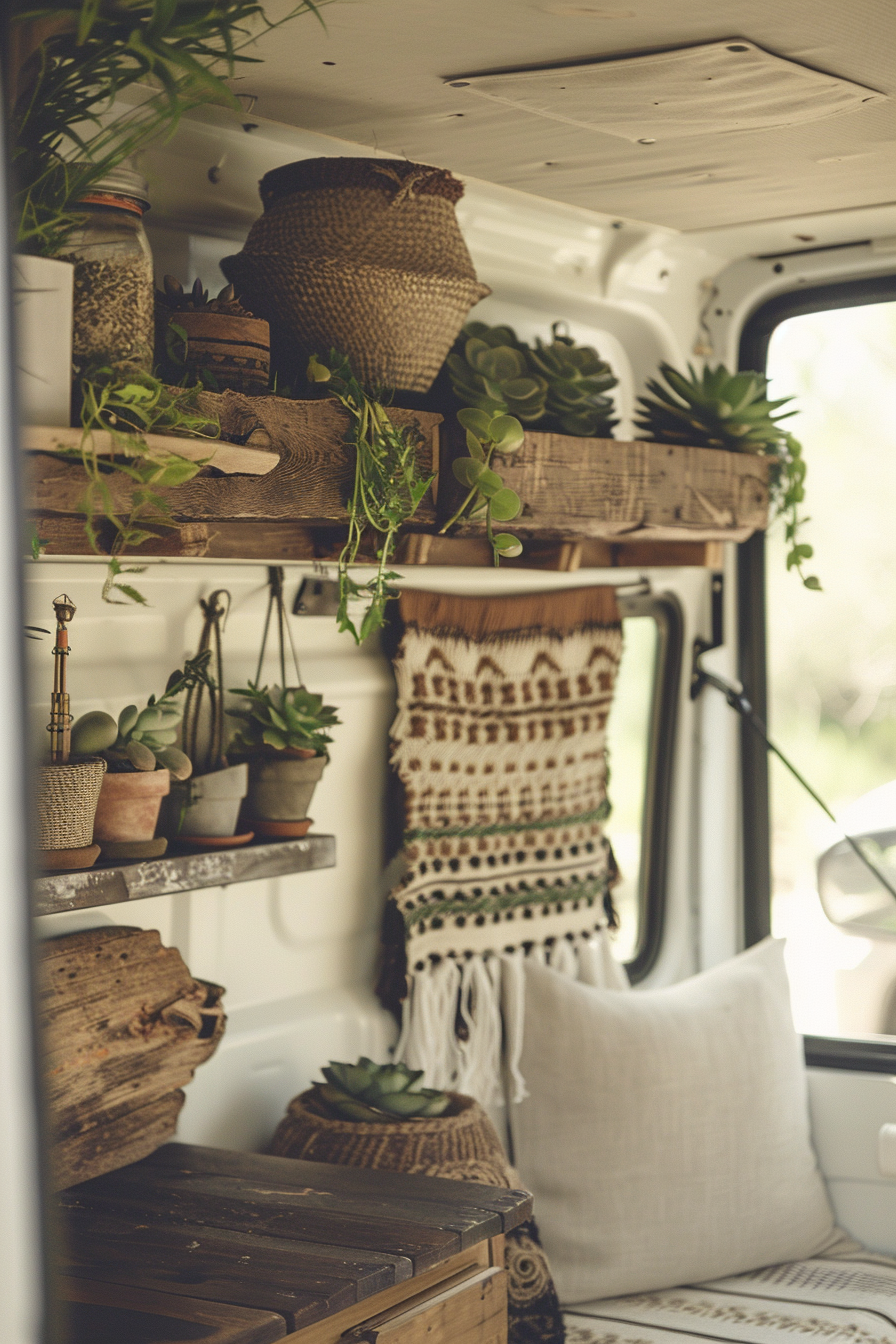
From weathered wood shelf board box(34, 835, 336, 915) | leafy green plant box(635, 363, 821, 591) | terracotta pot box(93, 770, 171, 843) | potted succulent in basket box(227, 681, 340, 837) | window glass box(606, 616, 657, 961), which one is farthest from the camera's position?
window glass box(606, 616, 657, 961)

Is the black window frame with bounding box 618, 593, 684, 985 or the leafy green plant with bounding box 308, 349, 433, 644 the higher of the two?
the leafy green plant with bounding box 308, 349, 433, 644

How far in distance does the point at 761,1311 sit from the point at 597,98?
5.64 ft

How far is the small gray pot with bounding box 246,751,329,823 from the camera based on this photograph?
5.79ft

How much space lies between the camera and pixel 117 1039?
1.62m

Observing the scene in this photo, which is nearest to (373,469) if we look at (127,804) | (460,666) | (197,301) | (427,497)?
(427,497)

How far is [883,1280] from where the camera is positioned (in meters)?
2.22

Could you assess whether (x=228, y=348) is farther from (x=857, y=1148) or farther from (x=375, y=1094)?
(x=857, y=1148)

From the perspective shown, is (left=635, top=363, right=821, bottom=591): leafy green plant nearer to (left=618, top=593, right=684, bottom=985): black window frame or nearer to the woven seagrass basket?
(left=618, top=593, right=684, bottom=985): black window frame

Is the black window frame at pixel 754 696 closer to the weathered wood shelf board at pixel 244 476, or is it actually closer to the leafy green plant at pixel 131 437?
the weathered wood shelf board at pixel 244 476

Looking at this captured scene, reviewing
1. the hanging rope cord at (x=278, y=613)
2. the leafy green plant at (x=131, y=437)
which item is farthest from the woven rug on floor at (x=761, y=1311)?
the leafy green plant at (x=131, y=437)

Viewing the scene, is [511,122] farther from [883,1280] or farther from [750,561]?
[883,1280]

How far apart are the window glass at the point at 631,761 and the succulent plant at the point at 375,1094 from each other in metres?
0.95

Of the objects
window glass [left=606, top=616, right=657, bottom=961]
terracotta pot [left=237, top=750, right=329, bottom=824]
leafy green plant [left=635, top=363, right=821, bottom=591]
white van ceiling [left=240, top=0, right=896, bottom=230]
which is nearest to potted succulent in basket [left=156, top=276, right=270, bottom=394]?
white van ceiling [left=240, top=0, right=896, bottom=230]

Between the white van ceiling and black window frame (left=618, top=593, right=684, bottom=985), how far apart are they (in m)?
0.87
